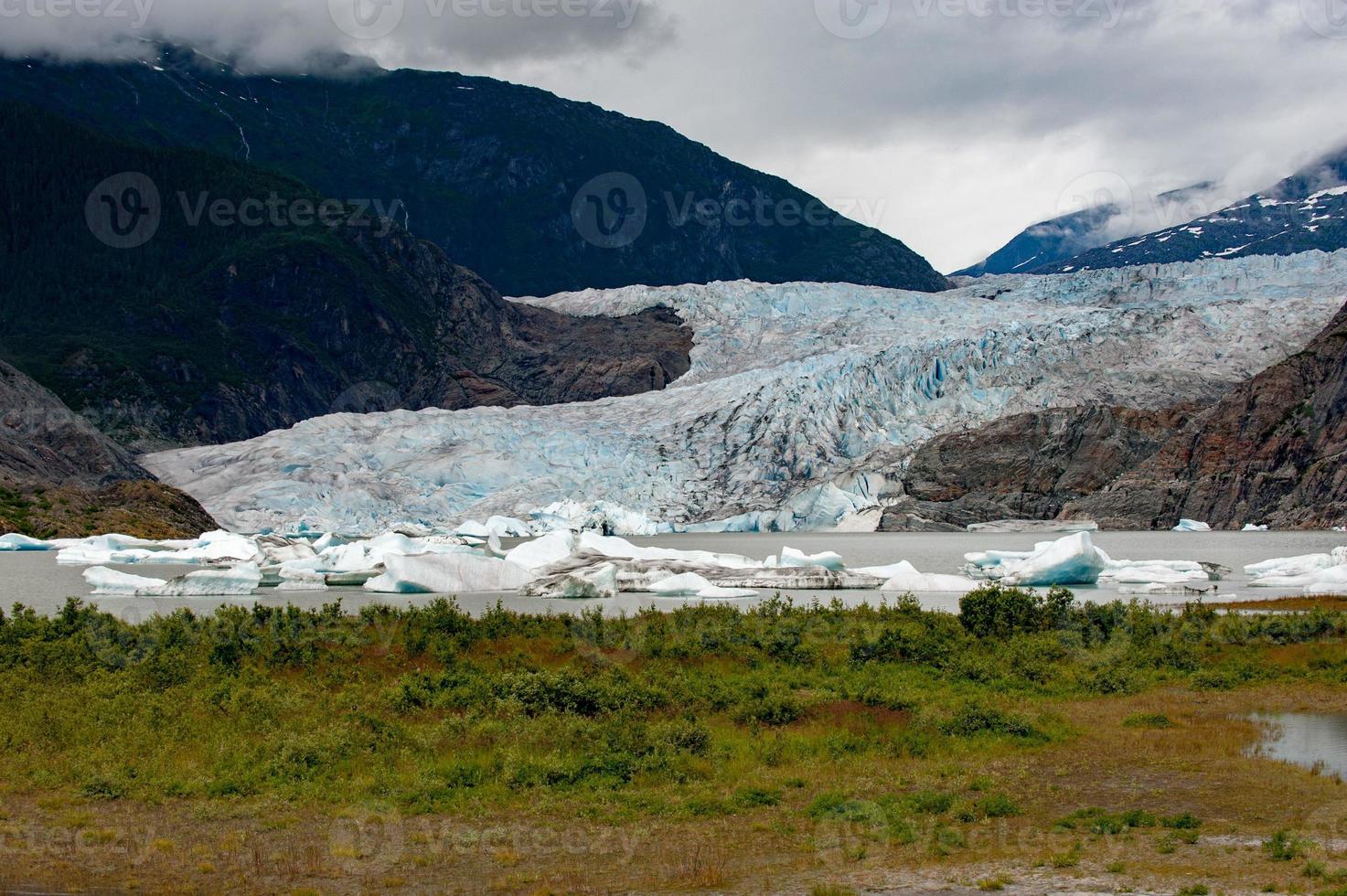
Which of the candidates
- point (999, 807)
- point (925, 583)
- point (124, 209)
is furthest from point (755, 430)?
point (124, 209)

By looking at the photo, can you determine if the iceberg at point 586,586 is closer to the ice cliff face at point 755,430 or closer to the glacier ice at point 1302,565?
the glacier ice at point 1302,565

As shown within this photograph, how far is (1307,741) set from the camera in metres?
13.1

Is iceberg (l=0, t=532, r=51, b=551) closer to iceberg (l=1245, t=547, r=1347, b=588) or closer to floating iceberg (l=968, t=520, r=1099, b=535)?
iceberg (l=1245, t=547, r=1347, b=588)

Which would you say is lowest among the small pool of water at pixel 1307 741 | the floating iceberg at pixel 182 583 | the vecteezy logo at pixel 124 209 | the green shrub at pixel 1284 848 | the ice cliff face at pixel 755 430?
the small pool of water at pixel 1307 741

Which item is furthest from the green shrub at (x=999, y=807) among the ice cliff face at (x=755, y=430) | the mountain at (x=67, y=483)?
the ice cliff face at (x=755, y=430)

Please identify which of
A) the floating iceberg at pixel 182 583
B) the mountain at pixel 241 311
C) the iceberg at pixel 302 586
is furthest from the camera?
the mountain at pixel 241 311

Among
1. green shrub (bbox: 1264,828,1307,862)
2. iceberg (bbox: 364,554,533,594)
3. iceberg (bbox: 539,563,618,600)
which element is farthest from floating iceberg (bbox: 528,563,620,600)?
green shrub (bbox: 1264,828,1307,862)

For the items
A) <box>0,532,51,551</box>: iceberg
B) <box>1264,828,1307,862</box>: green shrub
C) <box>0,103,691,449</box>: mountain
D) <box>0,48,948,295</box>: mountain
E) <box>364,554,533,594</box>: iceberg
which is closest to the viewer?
<box>1264,828,1307,862</box>: green shrub

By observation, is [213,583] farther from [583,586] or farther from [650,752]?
[650,752]

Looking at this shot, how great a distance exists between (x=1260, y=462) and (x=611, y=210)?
145m

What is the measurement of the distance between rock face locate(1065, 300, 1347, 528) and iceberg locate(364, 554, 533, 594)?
43127mm

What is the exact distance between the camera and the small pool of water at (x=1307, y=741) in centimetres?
1187

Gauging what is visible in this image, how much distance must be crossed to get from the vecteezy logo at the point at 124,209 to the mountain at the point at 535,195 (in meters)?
44.6

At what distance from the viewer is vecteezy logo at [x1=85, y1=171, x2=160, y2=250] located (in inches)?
5123
